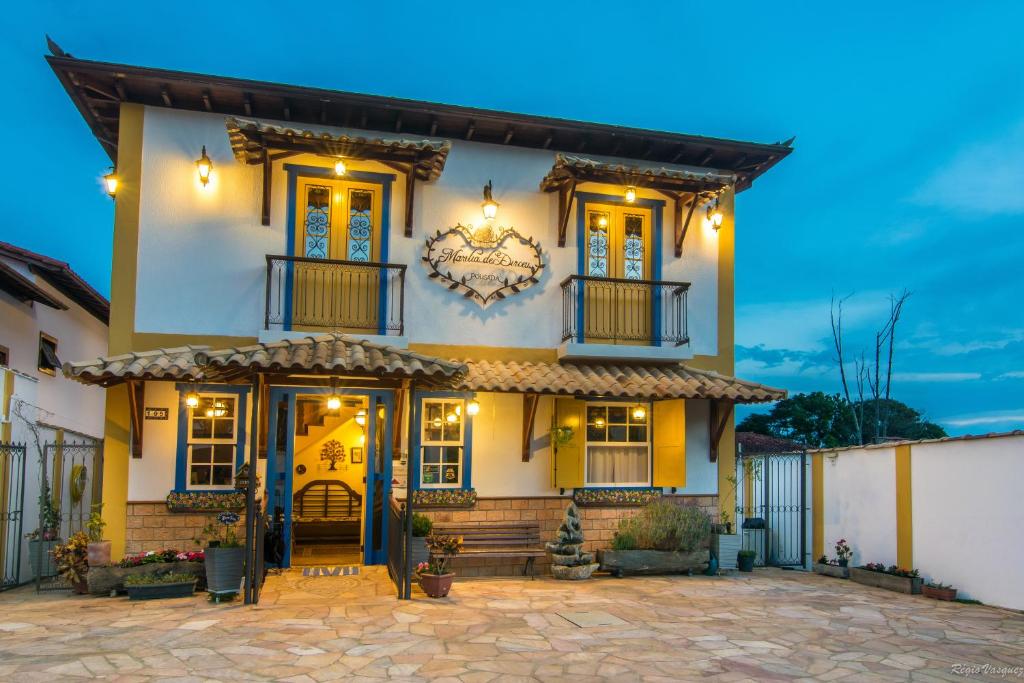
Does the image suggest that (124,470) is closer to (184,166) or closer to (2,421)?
(2,421)

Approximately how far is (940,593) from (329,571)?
8442 mm

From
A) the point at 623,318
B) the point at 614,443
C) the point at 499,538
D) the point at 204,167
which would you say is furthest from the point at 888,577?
the point at 204,167

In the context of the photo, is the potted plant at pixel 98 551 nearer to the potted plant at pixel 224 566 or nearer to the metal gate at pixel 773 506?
the potted plant at pixel 224 566

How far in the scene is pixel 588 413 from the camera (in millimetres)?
13117

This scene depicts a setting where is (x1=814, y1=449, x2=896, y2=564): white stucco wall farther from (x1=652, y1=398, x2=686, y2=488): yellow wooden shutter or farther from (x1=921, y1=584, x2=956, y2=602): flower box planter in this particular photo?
(x1=652, y1=398, x2=686, y2=488): yellow wooden shutter

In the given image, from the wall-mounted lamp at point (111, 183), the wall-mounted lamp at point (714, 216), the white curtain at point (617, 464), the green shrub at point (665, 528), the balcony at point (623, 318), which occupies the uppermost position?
the wall-mounted lamp at point (714, 216)

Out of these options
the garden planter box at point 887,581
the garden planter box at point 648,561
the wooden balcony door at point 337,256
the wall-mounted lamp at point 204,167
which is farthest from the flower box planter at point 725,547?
the wall-mounted lamp at point 204,167

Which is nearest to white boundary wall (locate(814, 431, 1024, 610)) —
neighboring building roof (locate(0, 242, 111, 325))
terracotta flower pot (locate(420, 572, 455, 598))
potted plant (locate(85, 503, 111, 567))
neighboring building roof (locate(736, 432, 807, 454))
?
terracotta flower pot (locate(420, 572, 455, 598))

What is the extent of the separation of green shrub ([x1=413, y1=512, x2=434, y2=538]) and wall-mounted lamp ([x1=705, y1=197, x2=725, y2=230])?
6.78 m

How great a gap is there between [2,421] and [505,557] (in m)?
7.59

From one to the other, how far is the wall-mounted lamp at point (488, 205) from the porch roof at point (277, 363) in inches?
122

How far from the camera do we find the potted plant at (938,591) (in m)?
11.2

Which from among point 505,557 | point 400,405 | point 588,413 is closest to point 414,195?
point 400,405

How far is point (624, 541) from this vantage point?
495 inches
